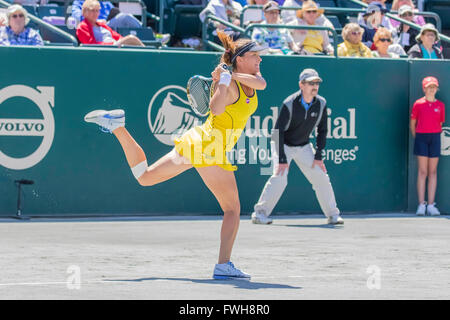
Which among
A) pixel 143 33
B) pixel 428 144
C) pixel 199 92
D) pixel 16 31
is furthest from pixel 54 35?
pixel 199 92

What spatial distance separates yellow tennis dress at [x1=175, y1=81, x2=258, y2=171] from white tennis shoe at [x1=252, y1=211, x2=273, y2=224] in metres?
4.83

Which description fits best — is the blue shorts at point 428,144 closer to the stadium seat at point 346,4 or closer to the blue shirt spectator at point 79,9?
the stadium seat at point 346,4

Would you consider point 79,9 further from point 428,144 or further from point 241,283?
point 241,283

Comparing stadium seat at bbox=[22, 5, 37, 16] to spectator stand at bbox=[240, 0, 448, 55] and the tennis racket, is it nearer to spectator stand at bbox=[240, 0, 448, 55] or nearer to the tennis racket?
spectator stand at bbox=[240, 0, 448, 55]

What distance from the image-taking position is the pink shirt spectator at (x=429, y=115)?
1397 cm

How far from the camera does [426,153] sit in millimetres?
14078

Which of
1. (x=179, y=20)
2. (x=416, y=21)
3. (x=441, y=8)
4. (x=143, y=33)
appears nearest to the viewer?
(x=143, y=33)

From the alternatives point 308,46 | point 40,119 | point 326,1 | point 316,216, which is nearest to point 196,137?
point 40,119

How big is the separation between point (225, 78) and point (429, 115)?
6.98 metres

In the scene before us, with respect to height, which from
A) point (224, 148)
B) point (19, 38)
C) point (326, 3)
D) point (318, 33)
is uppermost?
point (326, 3)

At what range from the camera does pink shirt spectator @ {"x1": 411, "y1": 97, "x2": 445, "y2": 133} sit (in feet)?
45.8

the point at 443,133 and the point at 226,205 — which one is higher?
the point at 443,133

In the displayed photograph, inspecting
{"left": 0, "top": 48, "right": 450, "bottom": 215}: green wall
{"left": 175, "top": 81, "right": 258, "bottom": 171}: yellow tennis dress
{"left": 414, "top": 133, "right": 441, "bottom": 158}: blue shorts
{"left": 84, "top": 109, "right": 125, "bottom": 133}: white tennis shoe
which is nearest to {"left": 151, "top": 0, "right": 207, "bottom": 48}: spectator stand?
{"left": 0, "top": 48, "right": 450, "bottom": 215}: green wall

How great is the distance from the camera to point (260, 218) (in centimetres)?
1270
